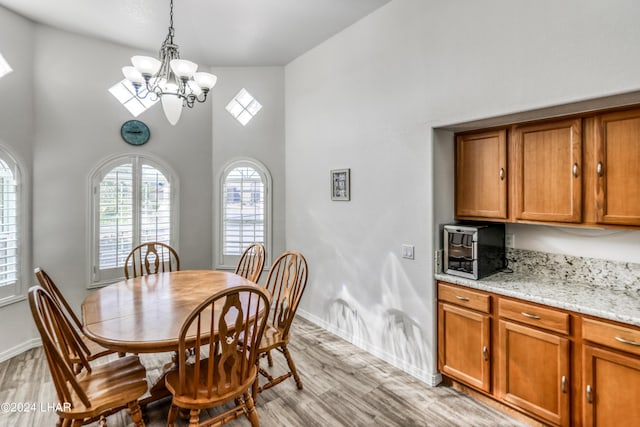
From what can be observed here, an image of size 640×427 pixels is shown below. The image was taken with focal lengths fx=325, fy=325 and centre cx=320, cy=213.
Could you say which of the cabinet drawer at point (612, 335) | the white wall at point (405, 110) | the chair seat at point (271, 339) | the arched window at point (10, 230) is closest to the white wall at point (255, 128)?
Answer: the white wall at point (405, 110)

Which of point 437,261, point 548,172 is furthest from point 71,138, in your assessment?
point 548,172

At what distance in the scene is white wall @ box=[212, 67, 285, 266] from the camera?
4.50m

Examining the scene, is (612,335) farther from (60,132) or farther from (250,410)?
(60,132)

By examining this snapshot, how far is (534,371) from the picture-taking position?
2170 millimetres

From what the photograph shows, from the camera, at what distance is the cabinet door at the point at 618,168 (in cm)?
192

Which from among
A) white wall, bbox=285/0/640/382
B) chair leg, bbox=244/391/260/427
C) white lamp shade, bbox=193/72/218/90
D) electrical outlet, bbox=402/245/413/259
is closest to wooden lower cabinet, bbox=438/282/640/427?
white wall, bbox=285/0/640/382

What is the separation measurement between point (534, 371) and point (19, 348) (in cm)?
458

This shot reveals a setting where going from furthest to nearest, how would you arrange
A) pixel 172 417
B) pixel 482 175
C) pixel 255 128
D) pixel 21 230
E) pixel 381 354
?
pixel 255 128 → pixel 21 230 → pixel 381 354 → pixel 482 175 → pixel 172 417

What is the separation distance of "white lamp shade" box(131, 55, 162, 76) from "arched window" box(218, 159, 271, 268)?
2.32 metres

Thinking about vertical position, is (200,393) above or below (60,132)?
below

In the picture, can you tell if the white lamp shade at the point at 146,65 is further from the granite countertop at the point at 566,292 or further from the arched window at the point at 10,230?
the granite countertop at the point at 566,292

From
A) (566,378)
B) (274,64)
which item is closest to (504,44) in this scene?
(566,378)

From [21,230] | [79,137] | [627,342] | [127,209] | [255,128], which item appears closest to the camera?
[627,342]

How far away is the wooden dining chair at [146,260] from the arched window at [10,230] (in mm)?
968
